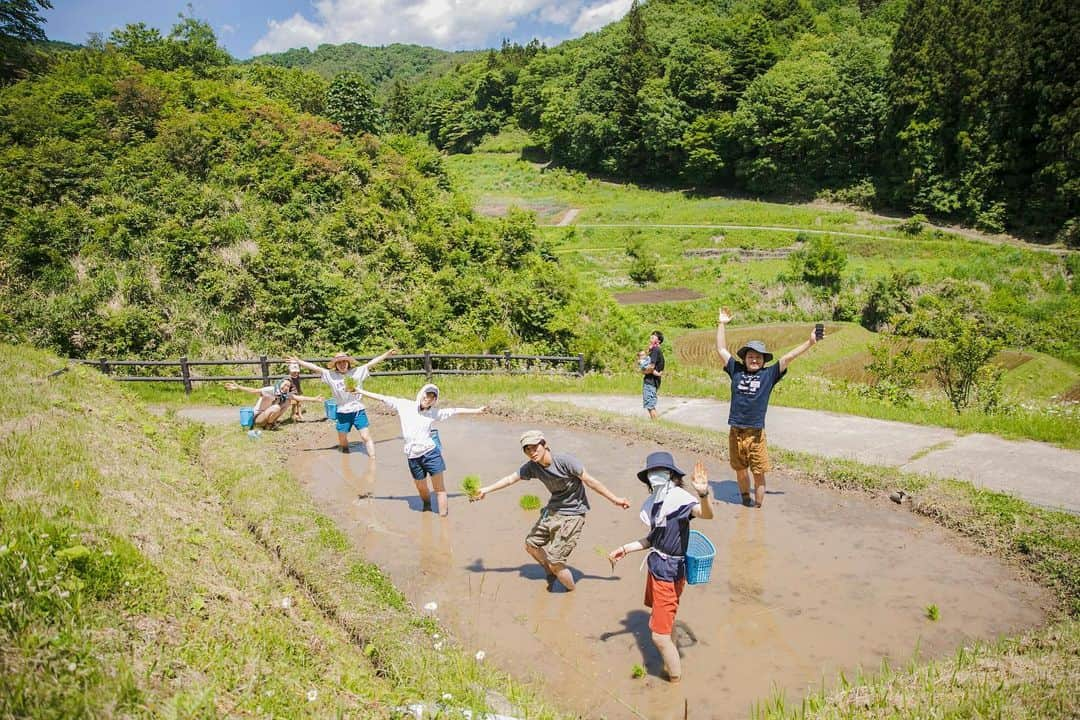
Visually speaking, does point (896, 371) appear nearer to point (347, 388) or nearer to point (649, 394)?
point (649, 394)

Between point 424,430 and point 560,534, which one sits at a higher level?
point 424,430

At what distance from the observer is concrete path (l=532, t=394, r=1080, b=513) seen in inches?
398

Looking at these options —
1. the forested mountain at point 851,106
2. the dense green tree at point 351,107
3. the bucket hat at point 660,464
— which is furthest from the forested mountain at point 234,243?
the forested mountain at point 851,106

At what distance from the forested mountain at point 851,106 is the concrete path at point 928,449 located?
156ft

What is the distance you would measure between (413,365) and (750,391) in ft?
46.2

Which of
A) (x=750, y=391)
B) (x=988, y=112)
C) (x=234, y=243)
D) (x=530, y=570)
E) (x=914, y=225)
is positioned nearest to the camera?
(x=530, y=570)

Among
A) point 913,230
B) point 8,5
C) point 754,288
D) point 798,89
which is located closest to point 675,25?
point 798,89

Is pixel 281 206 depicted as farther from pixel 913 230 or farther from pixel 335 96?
pixel 913 230

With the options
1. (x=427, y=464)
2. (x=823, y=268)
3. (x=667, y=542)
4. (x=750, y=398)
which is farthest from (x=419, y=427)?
(x=823, y=268)

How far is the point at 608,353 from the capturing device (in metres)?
23.4

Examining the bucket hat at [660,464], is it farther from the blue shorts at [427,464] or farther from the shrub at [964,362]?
the shrub at [964,362]

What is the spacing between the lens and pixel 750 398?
922 cm

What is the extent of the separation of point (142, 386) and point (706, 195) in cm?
6547

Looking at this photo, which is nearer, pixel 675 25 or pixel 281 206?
pixel 281 206
